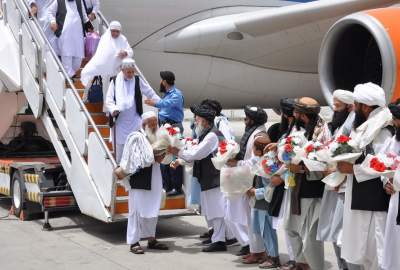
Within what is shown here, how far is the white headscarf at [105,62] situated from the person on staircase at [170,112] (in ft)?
2.52

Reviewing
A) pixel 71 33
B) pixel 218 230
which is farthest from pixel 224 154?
pixel 71 33

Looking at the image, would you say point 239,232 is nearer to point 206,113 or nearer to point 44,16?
point 206,113

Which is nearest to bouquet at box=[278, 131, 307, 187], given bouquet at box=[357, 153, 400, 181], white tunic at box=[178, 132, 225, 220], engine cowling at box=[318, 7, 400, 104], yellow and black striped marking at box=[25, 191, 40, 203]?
bouquet at box=[357, 153, 400, 181]

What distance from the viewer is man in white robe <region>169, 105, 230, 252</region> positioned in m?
6.39

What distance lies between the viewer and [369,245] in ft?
14.8

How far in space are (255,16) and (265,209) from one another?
6.29 meters

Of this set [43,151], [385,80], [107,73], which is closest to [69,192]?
[107,73]

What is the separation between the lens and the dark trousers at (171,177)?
7340mm

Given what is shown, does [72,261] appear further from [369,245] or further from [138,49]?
[138,49]

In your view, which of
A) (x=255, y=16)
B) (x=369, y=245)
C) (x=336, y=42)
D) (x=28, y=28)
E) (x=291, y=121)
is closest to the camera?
(x=369, y=245)

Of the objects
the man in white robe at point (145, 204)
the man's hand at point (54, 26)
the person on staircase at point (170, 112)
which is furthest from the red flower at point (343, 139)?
the man's hand at point (54, 26)

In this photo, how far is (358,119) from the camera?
4.68 metres

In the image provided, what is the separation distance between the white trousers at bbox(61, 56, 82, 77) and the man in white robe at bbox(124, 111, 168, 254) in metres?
2.51

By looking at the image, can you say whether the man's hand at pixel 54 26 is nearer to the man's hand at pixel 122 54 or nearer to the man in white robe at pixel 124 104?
the man's hand at pixel 122 54
